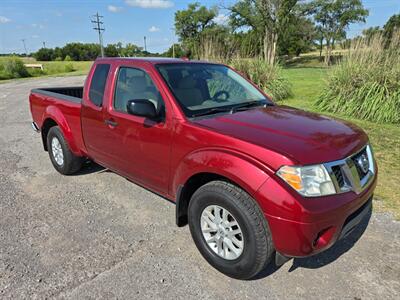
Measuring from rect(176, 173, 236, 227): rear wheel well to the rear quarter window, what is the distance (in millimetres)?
1680

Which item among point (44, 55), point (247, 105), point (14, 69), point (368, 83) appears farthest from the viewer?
point (44, 55)

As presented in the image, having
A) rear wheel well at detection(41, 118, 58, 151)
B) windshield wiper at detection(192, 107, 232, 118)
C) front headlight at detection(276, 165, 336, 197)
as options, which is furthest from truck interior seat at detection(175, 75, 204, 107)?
rear wheel well at detection(41, 118, 58, 151)

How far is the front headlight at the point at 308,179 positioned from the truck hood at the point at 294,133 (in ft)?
0.20

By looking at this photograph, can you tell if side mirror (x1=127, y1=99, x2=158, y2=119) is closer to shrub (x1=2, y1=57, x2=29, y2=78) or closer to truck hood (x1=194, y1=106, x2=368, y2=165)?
truck hood (x1=194, y1=106, x2=368, y2=165)

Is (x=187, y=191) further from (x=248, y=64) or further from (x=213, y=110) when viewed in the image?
(x=248, y=64)

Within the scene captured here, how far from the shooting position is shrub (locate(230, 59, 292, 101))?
34.6 feet

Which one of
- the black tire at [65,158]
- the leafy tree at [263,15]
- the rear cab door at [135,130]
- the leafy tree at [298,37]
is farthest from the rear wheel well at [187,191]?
the leafy tree at [298,37]

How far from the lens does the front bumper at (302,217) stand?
6.98 feet

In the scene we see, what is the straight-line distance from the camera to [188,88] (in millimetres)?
3270

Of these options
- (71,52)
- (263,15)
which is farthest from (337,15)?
(71,52)

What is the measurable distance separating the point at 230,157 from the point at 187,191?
707mm

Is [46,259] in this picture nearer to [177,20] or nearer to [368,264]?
[368,264]

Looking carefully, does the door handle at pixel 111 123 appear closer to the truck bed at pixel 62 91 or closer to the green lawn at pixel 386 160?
the truck bed at pixel 62 91

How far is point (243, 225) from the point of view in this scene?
2.39 meters
